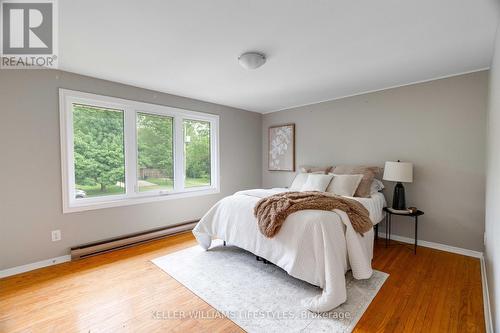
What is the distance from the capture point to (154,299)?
200 centimetres

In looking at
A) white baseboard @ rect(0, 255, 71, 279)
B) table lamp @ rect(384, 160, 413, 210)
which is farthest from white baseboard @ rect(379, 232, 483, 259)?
white baseboard @ rect(0, 255, 71, 279)

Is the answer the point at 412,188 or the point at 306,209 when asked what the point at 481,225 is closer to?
the point at 412,188

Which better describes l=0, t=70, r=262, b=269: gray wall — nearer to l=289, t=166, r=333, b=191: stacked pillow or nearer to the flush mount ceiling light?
the flush mount ceiling light

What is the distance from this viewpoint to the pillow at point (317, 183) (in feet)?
10.8

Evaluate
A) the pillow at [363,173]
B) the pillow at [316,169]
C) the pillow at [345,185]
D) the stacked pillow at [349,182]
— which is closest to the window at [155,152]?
the stacked pillow at [349,182]

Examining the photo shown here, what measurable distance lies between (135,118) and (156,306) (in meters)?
2.49

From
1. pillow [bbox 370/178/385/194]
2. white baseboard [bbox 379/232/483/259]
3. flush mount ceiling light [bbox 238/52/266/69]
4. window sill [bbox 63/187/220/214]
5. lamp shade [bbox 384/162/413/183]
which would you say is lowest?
white baseboard [bbox 379/232/483/259]

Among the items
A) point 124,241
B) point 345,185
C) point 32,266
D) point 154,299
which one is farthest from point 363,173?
point 32,266

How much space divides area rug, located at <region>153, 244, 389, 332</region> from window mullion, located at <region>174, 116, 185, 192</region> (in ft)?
4.22

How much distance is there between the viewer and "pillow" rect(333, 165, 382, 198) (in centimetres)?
314

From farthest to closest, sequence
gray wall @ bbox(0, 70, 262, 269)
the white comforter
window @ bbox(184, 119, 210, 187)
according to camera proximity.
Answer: window @ bbox(184, 119, 210, 187) → gray wall @ bbox(0, 70, 262, 269) → the white comforter

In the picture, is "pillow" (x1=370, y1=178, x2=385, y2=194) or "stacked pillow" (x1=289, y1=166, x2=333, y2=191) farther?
"stacked pillow" (x1=289, y1=166, x2=333, y2=191)

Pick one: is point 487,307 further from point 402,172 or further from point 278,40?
point 278,40

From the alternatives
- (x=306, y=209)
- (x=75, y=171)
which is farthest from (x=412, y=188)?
(x=75, y=171)
